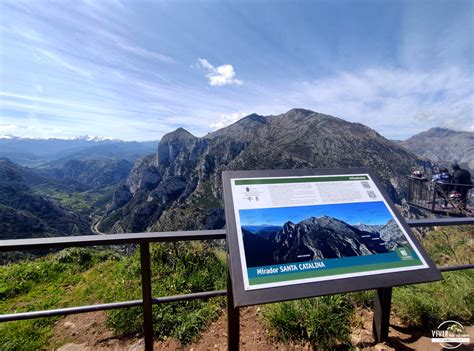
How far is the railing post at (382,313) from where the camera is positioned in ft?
8.77

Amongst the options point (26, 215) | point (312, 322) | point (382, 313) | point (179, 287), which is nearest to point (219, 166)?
point (26, 215)

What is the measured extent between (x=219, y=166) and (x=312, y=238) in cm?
12985

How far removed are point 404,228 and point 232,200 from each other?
147 cm

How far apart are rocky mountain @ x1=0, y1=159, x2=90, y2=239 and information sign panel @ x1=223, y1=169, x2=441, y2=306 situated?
68.9 m

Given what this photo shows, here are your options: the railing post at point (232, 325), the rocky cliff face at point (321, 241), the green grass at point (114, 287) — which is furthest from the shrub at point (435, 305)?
the green grass at point (114, 287)

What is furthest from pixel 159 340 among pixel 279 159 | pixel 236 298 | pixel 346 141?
pixel 346 141

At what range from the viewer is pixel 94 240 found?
2047 mm

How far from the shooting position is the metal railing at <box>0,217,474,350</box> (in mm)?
2010

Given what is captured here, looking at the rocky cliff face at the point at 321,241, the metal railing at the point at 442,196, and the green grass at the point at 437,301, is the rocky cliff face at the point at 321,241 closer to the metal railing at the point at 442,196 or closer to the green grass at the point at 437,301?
the green grass at the point at 437,301

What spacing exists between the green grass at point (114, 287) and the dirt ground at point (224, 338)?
12cm

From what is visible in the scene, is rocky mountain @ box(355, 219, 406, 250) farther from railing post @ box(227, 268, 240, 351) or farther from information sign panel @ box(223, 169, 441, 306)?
railing post @ box(227, 268, 240, 351)

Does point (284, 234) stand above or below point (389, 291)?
above

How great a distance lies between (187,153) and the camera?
539 ft

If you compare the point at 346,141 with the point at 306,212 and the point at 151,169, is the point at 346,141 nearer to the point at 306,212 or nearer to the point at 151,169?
the point at 151,169
